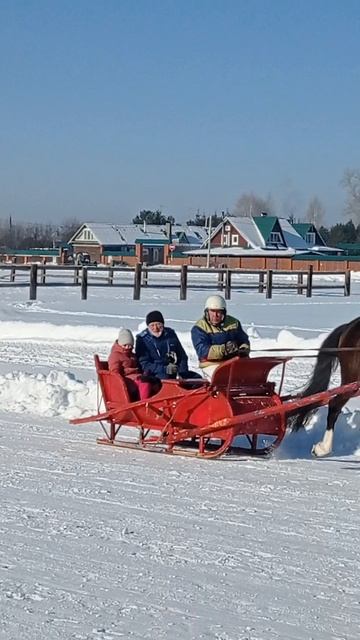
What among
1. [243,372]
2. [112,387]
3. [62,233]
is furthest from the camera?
[62,233]

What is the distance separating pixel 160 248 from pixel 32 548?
10441 centimetres

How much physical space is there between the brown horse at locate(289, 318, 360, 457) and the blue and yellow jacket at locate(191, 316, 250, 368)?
2.76ft

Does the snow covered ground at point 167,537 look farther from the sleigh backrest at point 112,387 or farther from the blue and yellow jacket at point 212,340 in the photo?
the blue and yellow jacket at point 212,340

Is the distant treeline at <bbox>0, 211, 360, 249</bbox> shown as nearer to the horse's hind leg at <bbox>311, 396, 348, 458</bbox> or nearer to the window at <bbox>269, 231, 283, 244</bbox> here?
the window at <bbox>269, 231, 283, 244</bbox>

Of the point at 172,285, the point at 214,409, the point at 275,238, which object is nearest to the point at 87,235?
the point at 275,238

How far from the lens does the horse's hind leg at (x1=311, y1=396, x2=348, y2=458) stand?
30.6 feet

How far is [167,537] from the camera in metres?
6.25

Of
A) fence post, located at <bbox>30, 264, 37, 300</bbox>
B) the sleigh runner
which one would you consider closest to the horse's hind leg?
the sleigh runner

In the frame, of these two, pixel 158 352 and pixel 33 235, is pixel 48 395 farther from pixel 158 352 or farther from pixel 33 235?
pixel 33 235

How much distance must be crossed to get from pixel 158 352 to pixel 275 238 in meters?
94.1

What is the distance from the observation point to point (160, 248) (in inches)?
4328

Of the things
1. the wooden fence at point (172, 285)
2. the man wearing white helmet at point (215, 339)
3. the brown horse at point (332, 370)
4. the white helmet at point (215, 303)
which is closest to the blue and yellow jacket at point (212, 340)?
the man wearing white helmet at point (215, 339)

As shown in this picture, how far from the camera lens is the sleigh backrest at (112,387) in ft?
31.3

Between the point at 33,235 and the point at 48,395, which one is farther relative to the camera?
the point at 33,235
